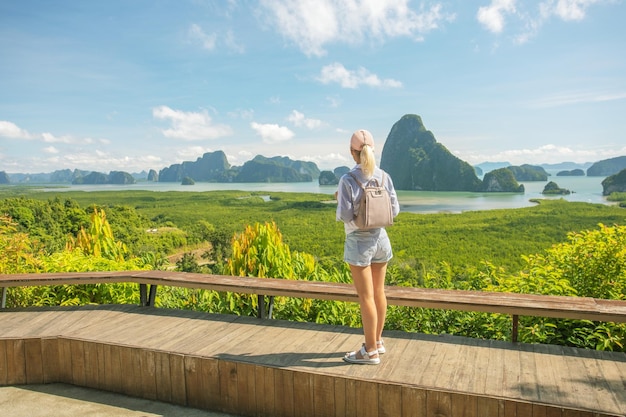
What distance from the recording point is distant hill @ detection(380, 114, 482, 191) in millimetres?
174875

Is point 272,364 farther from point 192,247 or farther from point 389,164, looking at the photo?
point 389,164

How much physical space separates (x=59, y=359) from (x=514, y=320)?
2.94 metres

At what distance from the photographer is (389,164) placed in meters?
197

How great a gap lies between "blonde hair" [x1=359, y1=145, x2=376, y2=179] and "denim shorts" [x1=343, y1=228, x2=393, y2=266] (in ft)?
1.08

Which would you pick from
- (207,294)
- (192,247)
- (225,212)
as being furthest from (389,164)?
(207,294)

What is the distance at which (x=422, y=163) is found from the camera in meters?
181

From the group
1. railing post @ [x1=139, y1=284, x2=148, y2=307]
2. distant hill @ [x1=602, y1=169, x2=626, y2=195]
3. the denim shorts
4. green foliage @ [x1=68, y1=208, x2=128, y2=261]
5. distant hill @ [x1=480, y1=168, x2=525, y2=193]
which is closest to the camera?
the denim shorts

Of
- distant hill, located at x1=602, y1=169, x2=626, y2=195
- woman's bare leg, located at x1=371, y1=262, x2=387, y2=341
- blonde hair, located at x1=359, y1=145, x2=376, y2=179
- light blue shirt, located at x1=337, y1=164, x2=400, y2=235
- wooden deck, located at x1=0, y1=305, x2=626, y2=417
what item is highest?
blonde hair, located at x1=359, y1=145, x2=376, y2=179

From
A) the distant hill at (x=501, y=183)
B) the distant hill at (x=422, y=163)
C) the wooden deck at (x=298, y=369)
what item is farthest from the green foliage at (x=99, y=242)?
the distant hill at (x=422, y=163)

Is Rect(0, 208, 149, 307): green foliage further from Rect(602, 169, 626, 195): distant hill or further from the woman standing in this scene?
Rect(602, 169, 626, 195): distant hill

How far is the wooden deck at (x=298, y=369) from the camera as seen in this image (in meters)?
2.25

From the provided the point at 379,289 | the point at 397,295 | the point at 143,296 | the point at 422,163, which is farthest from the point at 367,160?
the point at 422,163

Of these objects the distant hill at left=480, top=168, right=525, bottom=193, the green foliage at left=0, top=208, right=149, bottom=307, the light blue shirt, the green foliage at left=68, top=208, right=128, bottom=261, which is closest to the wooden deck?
the light blue shirt

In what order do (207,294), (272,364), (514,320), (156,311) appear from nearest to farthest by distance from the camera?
(272,364) → (514,320) → (156,311) → (207,294)
